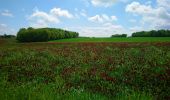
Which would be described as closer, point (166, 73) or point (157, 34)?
point (166, 73)

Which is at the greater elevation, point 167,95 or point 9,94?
point 9,94

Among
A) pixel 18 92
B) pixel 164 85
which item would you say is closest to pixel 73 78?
pixel 164 85

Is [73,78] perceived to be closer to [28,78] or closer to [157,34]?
[28,78]

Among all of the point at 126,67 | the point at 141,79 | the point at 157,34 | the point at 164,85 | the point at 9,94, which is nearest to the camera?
the point at 9,94

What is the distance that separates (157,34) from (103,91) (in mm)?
85664

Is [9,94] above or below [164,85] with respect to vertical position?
above

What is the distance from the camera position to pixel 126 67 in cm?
1603

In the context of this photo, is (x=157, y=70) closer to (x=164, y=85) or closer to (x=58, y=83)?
(x=164, y=85)

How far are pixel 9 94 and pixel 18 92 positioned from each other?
1.01 feet

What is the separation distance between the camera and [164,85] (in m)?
11.2

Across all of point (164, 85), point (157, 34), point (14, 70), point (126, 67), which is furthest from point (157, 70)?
point (157, 34)

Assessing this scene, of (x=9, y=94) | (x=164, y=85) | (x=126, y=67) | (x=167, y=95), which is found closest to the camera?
(x=9, y=94)

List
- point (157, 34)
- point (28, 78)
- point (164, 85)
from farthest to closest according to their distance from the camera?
point (157, 34)
point (28, 78)
point (164, 85)

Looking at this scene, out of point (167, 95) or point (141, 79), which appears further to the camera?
point (141, 79)
